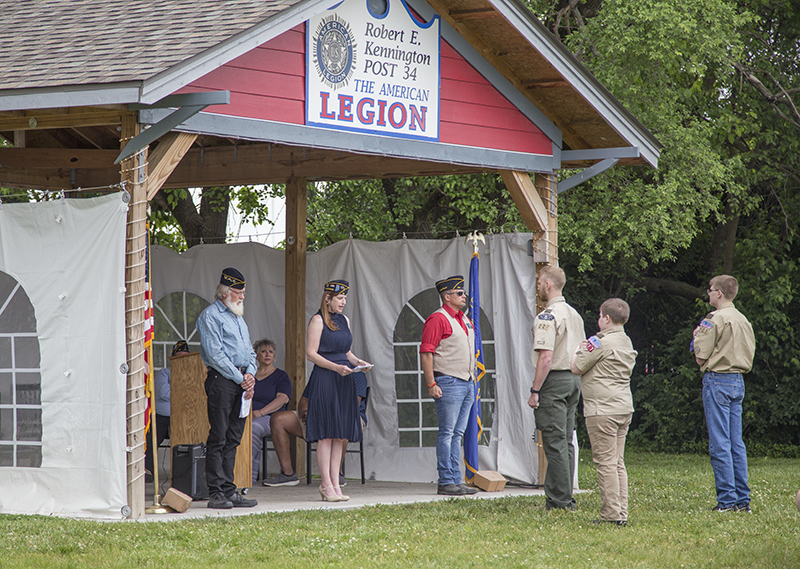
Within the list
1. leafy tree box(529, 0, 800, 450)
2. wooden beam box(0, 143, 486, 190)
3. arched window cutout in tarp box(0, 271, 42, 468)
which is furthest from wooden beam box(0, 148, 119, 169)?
leafy tree box(529, 0, 800, 450)

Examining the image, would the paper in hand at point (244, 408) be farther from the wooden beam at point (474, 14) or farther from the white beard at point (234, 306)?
the wooden beam at point (474, 14)

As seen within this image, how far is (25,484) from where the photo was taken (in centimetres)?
721

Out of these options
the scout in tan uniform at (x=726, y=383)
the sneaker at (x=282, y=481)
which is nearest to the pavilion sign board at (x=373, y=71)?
the scout in tan uniform at (x=726, y=383)

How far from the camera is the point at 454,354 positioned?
351 inches

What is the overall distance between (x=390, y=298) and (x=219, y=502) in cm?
328

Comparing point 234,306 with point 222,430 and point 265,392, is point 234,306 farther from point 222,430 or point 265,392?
point 265,392

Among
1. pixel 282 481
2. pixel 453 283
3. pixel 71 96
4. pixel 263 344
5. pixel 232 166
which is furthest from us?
pixel 232 166

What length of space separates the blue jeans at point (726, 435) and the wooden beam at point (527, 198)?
90.7 inches

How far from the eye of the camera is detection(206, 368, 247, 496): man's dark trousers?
25.3 feet

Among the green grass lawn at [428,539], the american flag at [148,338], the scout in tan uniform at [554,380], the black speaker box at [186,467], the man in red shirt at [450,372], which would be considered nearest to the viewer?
the green grass lawn at [428,539]

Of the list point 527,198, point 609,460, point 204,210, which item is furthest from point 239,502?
point 204,210

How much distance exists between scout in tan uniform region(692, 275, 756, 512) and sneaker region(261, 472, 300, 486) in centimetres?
409

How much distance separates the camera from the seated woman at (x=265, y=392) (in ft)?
32.6

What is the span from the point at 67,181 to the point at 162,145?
4592 millimetres
